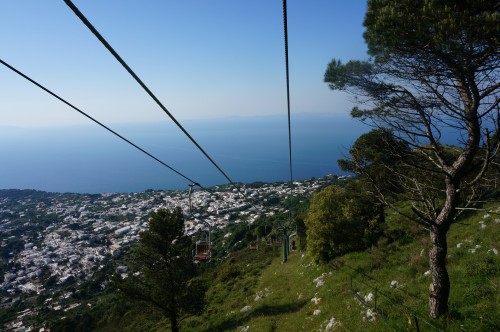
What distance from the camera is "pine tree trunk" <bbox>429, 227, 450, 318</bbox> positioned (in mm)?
7898

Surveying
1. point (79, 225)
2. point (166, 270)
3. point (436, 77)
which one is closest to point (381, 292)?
point (436, 77)

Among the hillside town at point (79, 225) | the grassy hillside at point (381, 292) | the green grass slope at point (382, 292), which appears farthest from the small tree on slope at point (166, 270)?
the hillside town at point (79, 225)

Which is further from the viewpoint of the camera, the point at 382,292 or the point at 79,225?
the point at 79,225

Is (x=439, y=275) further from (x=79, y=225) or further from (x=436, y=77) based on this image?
(x=79, y=225)

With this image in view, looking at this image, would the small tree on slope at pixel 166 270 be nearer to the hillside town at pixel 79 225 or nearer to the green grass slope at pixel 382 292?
the green grass slope at pixel 382 292

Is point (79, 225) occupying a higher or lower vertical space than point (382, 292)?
lower

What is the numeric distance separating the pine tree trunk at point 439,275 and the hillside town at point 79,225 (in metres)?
42.3

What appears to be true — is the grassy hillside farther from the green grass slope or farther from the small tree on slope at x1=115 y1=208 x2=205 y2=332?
the small tree on slope at x1=115 y1=208 x2=205 y2=332

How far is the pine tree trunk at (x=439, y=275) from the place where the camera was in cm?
790

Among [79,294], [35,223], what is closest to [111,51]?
[79,294]

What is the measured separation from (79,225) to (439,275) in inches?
5814

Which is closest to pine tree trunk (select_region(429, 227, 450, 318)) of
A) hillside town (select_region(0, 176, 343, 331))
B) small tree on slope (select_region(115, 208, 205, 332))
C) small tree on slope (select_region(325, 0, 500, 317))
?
small tree on slope (select_region(325, 0, 500, 317))

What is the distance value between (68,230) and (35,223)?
84.0 ft

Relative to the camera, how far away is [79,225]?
130625 mm
